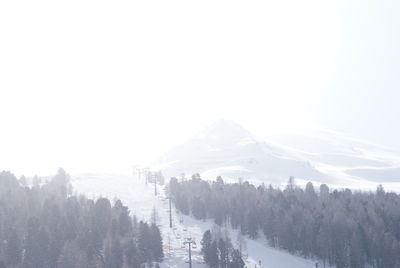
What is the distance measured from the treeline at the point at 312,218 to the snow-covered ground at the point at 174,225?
355 cm

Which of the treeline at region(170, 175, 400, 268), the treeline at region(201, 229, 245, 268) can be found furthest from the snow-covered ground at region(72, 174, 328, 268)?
the treeline at region(170, 175, 400, 268)

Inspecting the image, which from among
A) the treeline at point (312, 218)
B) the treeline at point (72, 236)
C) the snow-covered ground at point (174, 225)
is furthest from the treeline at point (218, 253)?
the treeline at point (312, 218)

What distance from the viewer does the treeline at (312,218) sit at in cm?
10750

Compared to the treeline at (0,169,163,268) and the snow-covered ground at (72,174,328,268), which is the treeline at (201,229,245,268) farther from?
the treeline at (0,169,163,268)

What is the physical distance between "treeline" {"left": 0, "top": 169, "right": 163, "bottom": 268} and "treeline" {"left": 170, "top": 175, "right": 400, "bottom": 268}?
3110cm

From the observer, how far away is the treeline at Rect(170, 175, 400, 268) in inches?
4232

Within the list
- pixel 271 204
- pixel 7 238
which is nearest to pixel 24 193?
pixel 7 238

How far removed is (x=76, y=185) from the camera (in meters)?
180

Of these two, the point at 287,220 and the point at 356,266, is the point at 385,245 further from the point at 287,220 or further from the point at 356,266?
the point at 287,220

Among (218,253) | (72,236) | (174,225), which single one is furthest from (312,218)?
(72,236)

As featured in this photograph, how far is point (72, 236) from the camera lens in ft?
320

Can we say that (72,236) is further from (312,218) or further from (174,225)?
(312,218)

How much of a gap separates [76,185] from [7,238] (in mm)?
88876

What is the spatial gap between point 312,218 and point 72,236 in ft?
185
